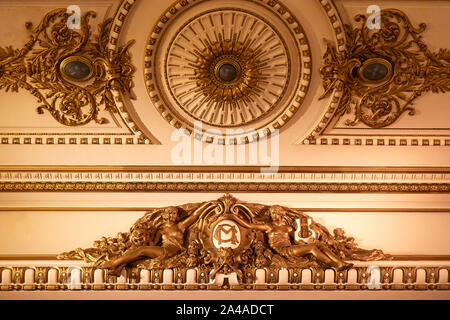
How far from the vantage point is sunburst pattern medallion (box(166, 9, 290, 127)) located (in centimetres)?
327

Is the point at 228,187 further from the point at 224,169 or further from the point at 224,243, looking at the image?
the point at 224,243

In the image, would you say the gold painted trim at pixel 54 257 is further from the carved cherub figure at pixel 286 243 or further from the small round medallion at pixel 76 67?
the small round medallion at pixel 76 67

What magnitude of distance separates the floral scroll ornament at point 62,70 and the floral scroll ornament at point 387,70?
5.21 feet

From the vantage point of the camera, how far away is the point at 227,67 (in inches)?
131

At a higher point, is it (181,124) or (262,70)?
(262,70)

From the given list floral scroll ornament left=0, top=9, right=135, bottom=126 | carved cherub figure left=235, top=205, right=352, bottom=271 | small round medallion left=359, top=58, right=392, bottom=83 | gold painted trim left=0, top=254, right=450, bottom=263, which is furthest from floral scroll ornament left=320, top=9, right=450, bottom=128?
floral scroll ornament left=0, top=9, right=135, bottom=126

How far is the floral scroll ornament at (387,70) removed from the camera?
329 cm

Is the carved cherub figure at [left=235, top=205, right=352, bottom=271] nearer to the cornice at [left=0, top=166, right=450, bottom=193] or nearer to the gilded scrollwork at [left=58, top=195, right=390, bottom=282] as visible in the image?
the gilded scrollwork at [left=58, top=195, right=390, bottom=282]

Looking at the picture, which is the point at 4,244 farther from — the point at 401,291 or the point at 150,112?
the point at 401,291

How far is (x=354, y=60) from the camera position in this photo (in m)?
3.32

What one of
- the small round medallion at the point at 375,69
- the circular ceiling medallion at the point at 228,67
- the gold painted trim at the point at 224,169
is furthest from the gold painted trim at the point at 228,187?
the small round medallion at the point at 375,69

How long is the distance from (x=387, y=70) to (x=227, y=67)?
120cm

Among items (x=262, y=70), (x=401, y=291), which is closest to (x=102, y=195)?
(x=262, y=70)
